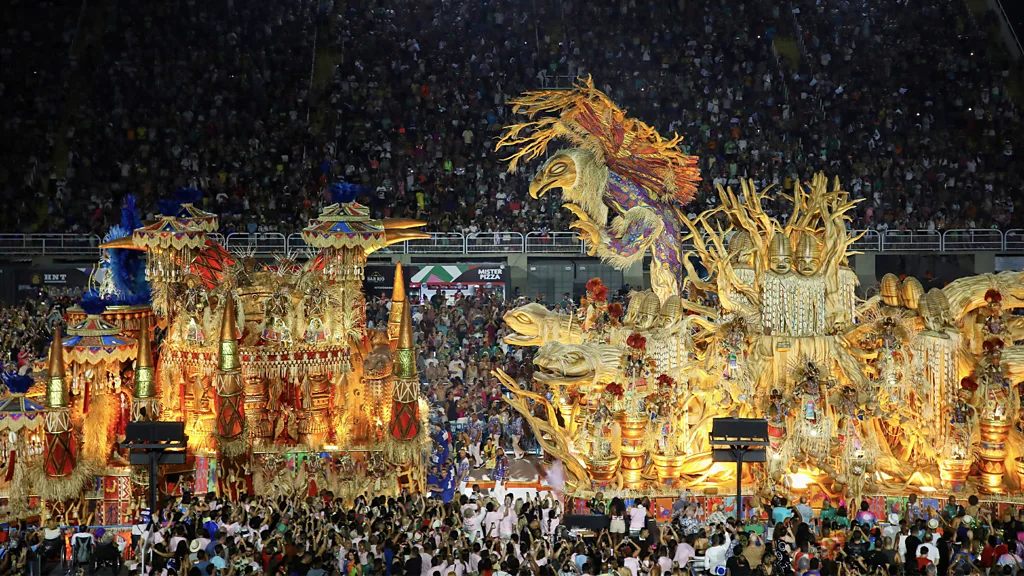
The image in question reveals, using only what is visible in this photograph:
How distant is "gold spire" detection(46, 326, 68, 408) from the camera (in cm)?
1445

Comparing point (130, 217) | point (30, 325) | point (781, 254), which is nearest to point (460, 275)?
point (30, 325)

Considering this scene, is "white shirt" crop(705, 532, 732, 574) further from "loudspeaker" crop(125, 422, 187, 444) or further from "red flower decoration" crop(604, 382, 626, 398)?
"loudspeaker" crop(125, 422, 187, 444)

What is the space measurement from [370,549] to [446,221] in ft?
48.7

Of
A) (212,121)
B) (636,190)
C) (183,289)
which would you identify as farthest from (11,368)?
(212,121)

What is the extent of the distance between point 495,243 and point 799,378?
1035 centimetres

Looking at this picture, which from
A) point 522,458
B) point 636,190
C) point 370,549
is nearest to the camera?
point 370,549

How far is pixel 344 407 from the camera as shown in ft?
52.7

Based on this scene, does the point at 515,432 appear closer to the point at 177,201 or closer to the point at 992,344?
the point at 177,201

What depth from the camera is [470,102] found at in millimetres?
29562

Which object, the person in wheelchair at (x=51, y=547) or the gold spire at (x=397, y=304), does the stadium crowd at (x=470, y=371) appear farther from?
the person in wheelchair at (x=51, y=547)

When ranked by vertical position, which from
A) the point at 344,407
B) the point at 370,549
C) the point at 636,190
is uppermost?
the point at 636,190

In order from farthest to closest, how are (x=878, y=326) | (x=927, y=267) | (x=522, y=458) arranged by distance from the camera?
(x=927, y=267)
(x=522, y=458)
(x=878, y=326)

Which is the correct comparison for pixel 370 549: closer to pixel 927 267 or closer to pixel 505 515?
pixel 505 515

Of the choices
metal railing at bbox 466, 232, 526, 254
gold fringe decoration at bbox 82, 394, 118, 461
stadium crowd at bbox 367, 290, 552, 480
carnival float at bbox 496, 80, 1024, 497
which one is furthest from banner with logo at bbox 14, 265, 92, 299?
carnival float at bbox 496, 80, 1024, 497
